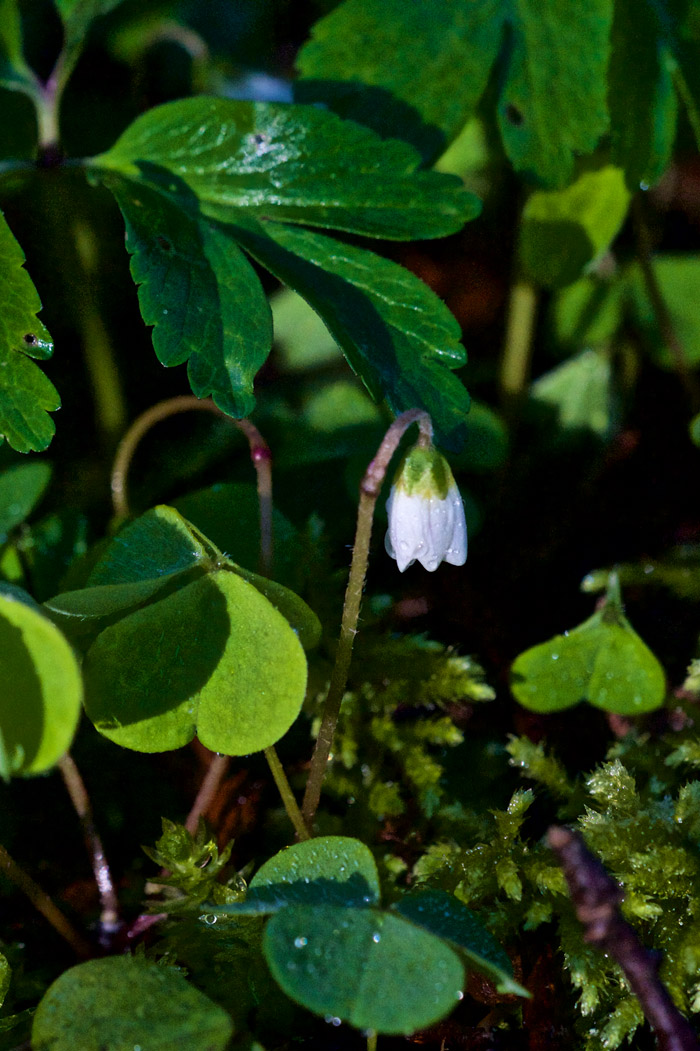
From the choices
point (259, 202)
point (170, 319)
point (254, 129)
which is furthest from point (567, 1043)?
point (254, 129)

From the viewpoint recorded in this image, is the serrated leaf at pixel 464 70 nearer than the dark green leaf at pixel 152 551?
No

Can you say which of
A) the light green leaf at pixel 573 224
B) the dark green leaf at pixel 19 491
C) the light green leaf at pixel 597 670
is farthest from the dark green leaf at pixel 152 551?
the light green leaf at pixel 573 224

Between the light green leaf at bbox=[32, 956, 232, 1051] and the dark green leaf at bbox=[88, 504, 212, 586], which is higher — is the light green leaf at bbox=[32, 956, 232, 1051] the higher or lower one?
the lower one

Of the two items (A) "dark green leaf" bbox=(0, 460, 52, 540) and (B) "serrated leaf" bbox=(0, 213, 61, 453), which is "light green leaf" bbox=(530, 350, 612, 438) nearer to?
(A) "dark green leaf" bbox=(0, 460, 52, 540)

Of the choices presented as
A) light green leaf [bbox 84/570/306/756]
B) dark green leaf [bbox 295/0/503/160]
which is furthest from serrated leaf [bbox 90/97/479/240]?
light green leaf [bbox 84/570/306/756]

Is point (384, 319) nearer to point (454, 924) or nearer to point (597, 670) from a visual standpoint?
point (597, 670)

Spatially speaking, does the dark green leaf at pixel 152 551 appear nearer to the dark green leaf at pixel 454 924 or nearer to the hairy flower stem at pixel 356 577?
the hairy flower stem at pixel 356 577
